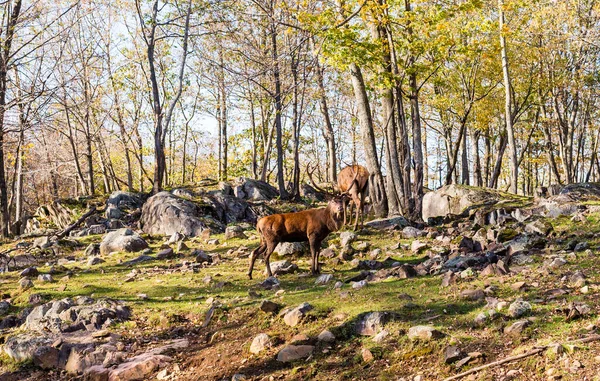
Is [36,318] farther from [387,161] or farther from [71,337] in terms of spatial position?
[387,161]

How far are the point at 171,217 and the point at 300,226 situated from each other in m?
7.55

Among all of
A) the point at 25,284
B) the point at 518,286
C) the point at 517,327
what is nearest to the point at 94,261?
the point at 25,284

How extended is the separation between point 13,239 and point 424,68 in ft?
45.9

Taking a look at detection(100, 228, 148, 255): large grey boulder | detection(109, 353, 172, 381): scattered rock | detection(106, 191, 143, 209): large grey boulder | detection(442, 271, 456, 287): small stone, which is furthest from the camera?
detection(106, 191, 143, 209): large grey boulder

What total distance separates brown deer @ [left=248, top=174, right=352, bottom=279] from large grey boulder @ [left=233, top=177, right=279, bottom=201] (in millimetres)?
12107

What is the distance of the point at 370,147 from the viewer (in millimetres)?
15359

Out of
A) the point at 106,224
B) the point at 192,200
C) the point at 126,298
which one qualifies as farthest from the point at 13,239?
the point at 126,298

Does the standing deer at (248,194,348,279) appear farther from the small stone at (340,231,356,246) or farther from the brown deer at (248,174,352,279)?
the small stone at (340,231,356,246)

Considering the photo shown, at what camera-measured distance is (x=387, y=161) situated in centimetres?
1494

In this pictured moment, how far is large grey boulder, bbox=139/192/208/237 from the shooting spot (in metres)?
16.2

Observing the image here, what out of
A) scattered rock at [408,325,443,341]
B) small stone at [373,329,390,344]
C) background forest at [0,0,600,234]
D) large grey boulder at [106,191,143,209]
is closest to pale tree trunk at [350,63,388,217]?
background forest at [0,0,600,234]

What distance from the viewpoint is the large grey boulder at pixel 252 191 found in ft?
73.0

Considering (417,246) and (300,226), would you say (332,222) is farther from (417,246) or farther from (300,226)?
(417,246)

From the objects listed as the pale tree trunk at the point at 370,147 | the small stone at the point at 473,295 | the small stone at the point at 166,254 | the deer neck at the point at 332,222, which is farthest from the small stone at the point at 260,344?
the pale tree trunk at the point at 370,147
